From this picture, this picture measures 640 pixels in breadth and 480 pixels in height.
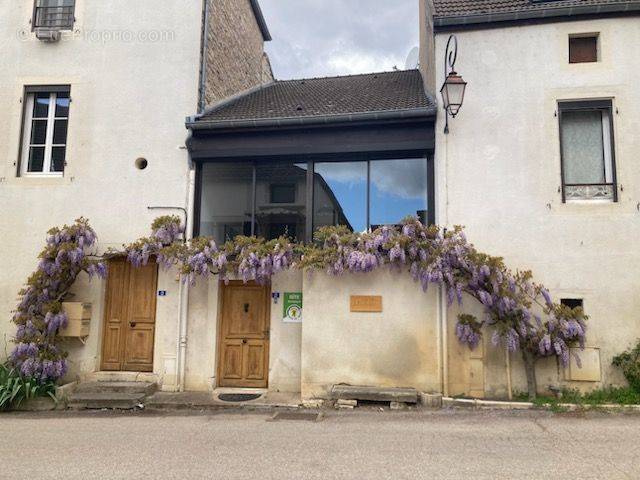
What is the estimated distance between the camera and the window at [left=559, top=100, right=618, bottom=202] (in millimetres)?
7383

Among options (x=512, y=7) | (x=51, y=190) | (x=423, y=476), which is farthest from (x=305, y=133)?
(x=423, y=476)

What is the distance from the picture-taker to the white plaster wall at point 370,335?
23.8 ft

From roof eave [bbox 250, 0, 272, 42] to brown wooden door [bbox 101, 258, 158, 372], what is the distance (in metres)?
8.55

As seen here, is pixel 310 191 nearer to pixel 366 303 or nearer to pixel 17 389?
pixel 366 303

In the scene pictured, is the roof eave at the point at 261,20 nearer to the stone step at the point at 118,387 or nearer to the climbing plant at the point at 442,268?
the climbing plant at the point at 442,268

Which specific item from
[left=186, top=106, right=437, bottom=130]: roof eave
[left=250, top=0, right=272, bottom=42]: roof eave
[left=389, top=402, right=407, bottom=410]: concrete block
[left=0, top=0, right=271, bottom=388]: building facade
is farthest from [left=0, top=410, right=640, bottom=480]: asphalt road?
[left=250, top=0, right=272, bottom=42]: roof eave

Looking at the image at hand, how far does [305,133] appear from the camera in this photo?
8.30 m

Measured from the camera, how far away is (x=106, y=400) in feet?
23.8

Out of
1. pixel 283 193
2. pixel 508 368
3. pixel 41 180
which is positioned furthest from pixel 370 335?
pixel 41 180

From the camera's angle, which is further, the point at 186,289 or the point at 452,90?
the point at 186,289

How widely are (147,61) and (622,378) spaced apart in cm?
1026

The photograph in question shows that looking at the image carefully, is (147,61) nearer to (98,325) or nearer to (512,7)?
(98,325)

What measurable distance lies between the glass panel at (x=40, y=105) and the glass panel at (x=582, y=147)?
394 inches

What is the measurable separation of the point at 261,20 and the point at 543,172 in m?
9.97
